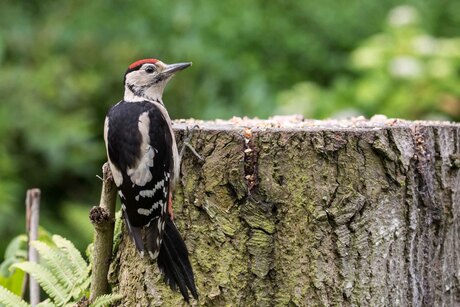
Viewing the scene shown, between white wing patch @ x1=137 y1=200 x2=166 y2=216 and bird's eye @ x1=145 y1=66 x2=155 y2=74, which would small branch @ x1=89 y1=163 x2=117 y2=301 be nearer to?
white wing patch @ x1=137 y1=200 x2=166 y2=216

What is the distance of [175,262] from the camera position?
3312 millimetres

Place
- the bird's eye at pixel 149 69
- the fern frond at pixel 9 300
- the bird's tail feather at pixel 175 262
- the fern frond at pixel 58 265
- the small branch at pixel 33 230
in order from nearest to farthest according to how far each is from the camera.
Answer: the bird's tail feather at pixel 175 262 → the fern frond at pixel 9 300 → the fern frond at pixel 58 265 → the small branch at pixel 33 230 → the bird's eye at pixel 149 69

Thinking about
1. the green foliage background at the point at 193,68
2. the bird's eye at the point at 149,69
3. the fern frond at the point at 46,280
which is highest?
the green foliage background at the point at 193,68

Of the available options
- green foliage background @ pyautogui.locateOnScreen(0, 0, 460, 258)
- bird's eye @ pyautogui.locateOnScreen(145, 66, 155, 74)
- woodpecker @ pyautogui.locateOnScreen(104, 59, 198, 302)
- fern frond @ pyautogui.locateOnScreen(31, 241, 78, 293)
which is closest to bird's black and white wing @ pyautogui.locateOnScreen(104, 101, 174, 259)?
woodpecker @ pyautogui.locateOnScreen(104, 59, 198, 302)

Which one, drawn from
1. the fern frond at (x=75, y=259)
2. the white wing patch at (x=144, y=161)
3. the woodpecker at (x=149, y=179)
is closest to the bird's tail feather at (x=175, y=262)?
the woodpecker at (x=149, y=179)

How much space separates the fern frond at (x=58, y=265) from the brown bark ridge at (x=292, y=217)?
310 millimetres

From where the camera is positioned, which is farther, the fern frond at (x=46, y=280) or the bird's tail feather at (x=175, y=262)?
the fern frond at (x=46, y=280)

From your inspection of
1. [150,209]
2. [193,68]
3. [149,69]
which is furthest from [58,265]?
[193,68]

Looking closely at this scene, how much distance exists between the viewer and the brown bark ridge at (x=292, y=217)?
331 cm

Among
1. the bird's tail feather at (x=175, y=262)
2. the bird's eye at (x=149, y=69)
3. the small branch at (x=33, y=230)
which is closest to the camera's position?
the bird's tail feather at (x=175, y=262)

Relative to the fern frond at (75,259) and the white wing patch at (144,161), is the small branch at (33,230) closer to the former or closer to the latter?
the fern frond at (75,259)

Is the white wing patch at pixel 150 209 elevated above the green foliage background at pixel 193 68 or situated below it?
below

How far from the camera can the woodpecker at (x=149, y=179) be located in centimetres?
333

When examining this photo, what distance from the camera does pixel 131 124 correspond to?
142 inches
